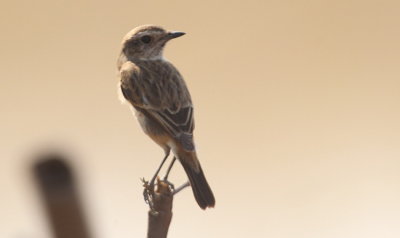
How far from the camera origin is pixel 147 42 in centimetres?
353

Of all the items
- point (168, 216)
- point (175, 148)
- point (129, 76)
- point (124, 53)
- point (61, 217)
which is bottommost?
point (61, 217)

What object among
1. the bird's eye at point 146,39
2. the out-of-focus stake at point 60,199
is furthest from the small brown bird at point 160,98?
the out-of-focus stake at point 60,199

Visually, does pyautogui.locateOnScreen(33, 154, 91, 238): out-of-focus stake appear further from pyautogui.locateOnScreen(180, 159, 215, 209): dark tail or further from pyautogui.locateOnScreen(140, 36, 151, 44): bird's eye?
pyautogui.locateOnScreen(140, 36, 151, 44): bird's eye

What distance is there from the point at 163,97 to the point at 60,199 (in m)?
2.56

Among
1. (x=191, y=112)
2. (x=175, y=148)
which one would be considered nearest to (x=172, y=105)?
(x=191, y=112)

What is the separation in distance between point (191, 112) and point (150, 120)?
0.70ft

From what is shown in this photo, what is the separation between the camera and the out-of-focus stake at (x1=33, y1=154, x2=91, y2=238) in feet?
1.52

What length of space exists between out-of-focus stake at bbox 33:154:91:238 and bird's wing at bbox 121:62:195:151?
2113 millimetres

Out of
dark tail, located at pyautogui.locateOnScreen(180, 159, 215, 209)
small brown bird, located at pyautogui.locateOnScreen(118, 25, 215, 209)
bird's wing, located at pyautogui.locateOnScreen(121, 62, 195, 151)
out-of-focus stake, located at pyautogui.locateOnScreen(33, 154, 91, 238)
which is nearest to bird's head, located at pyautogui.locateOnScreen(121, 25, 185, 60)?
small brown bird, located at pyautogui.locateOnScreen(118, 25, 215, 209)

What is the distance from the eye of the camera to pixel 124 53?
3623 millimetres

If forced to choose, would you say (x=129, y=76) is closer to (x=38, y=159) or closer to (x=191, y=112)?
(x=191, y=112)

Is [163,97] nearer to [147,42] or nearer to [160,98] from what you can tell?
[160,98]

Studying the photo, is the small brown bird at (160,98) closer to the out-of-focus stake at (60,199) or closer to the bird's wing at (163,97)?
the bird's wing at (163,97)

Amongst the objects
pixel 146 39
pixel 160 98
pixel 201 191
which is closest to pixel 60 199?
pixel 201 191
